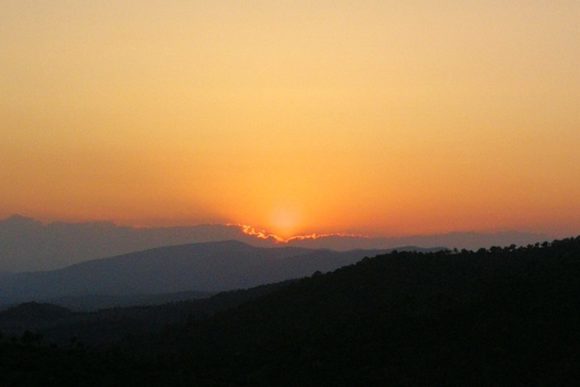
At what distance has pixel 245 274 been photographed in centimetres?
17250

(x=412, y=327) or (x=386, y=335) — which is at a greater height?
(x=412, y=327)

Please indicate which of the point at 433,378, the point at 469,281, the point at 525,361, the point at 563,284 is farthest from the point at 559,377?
the point at 469,281

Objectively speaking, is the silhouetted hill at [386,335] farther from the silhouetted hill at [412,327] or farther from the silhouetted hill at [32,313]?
the silhouetted hill at [32,313]

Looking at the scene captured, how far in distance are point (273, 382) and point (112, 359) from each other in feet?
16.5

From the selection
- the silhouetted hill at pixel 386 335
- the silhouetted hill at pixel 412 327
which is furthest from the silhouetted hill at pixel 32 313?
the silhouetted hill at pixel 412 327

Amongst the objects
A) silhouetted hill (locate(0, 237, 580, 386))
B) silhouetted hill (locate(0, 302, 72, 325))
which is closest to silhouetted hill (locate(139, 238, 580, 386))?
silhouetted hill (locate(0, 237, 580, 386))

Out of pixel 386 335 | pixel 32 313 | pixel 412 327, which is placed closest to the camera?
pixel 386 335

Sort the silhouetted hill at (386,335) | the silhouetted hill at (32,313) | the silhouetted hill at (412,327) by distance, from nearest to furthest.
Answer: the silhouetted hill at (386,335)
the silhouetted hill at (412,327)
the silhouetted hill at (32,313)

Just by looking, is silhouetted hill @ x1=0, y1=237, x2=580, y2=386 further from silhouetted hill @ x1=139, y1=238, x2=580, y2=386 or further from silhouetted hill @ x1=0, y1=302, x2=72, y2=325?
silhouetted hill @ x1=0, y1=302, x2=72, y2=325

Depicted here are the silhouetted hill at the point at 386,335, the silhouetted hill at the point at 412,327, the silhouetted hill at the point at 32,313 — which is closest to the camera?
the silhouetted hill at the point at 386,335

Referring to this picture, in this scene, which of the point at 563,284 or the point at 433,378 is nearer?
the point at 433,378

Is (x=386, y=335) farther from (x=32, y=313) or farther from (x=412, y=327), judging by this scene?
(x=32, y=313)

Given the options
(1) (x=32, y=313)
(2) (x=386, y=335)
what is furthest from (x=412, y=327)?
(1) (x=32, y=313)

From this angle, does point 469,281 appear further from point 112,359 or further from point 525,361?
point 112,359
